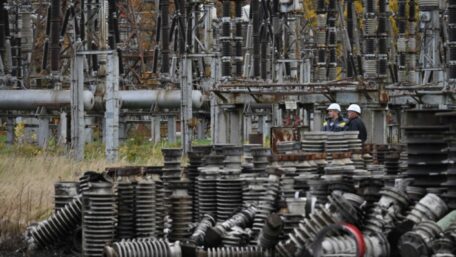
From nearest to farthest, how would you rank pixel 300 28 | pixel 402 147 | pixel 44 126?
pixel 402 147
pixel 44 126
pixel 300 28

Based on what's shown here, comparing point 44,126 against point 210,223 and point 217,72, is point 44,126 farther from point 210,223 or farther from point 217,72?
point 210,223

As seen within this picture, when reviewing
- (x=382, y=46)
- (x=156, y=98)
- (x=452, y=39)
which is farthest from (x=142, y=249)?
(x=156, y=98)

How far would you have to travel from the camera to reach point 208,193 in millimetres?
13867

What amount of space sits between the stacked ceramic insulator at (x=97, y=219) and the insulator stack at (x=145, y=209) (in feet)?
1.06

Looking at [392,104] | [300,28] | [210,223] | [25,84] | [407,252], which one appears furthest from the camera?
[300,28]

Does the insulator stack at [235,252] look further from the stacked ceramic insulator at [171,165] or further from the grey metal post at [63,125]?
the grey metal post at [63,125]

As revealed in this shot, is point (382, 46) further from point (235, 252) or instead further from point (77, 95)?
point (235, 252)

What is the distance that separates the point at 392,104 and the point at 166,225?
17.4m

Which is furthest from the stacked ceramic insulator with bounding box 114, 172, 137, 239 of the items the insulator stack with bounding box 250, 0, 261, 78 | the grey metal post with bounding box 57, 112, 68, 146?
the insulator stack with bounding box 250, 0, 261, 78

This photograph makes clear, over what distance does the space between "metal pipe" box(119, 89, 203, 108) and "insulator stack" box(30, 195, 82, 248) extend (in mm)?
22910

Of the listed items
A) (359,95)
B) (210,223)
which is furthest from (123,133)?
(210,223)

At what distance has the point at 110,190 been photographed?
12.2 m

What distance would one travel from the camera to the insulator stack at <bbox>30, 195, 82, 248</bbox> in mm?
12984

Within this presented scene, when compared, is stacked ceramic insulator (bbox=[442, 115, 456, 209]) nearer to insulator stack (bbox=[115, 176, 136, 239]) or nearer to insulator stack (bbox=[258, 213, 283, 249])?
insulator stack (bbox=[258, 213, 283, 249])
